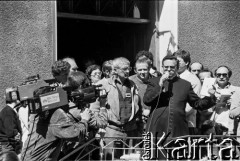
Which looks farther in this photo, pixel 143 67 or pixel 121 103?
pixel 143 67

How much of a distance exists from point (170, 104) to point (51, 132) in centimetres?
209

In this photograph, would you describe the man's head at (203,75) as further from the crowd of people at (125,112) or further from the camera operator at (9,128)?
the camera operator at (9,128)

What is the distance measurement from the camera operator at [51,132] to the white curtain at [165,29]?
5.01 m

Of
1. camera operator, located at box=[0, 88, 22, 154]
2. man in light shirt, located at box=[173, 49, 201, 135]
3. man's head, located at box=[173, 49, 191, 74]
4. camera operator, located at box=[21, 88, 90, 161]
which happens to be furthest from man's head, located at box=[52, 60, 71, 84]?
man's head, located at box=[173, 49, 191, 74]

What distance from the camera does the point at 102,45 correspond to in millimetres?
14227

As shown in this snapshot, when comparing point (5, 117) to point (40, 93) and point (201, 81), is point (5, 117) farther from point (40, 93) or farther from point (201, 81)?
point (201, 81)

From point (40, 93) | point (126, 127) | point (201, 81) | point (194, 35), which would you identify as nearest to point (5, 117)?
point (126, 127)

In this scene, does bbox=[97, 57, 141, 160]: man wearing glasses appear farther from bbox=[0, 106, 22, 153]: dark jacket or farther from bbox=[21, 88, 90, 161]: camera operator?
bbox=[21, 88, 90, 161]: camera operator

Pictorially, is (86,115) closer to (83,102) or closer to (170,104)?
(83,102)

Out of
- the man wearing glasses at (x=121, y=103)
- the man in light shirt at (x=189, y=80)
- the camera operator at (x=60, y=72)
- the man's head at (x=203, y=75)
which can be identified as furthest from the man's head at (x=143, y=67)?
the camera operator at (x=60, y=72)

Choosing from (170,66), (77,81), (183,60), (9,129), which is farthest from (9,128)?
(183,60)

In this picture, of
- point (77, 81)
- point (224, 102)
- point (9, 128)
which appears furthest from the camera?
point (224, 102)

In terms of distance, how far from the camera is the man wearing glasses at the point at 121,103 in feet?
30.8

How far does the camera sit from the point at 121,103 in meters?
9.52
